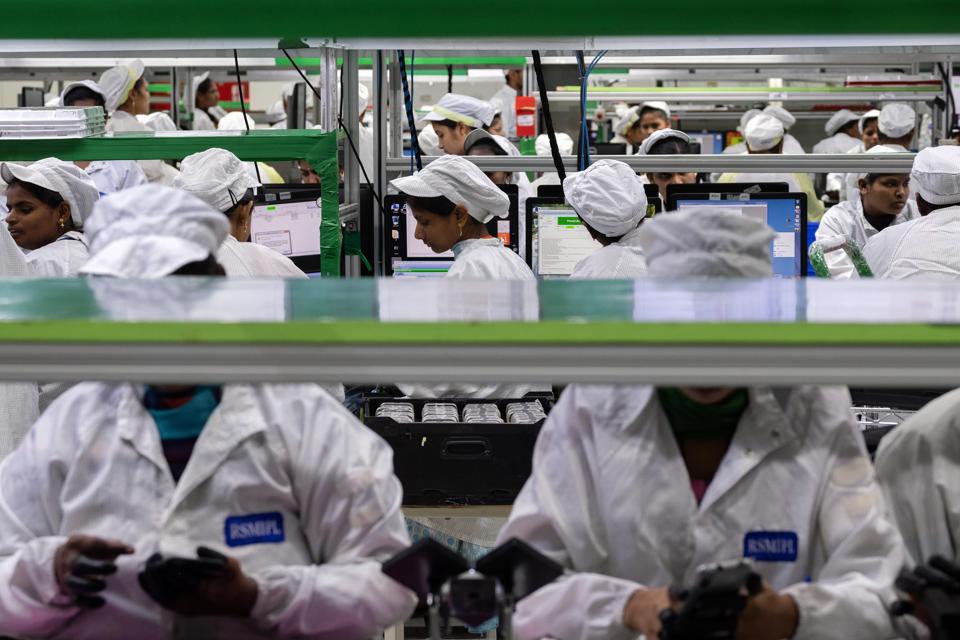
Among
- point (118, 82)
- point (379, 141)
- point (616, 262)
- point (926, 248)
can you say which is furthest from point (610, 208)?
point (118, 82)

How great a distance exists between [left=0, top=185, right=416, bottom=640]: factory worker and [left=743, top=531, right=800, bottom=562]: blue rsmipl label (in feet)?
1.64

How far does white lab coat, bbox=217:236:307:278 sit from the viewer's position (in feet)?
12.6

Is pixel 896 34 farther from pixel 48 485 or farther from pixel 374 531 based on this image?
pixel 48 485

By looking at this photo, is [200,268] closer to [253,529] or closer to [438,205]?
[253,529]

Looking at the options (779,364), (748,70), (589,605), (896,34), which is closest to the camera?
(779,364)

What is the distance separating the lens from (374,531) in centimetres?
181

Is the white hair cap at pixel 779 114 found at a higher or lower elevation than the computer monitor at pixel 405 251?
higher

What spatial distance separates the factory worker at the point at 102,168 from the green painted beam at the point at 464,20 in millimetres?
4833

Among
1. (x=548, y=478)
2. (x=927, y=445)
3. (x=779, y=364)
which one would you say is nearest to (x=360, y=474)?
(x=548, y=478)

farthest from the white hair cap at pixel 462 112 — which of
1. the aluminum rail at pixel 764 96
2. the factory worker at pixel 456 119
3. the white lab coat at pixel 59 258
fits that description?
the white lab coat at pixel 59 258

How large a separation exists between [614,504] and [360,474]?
37cm

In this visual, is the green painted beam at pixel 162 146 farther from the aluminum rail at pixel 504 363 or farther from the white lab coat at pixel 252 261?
the aluminum rail at pixel 504 363

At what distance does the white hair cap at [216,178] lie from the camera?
412cm

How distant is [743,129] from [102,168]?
14.6 ft
